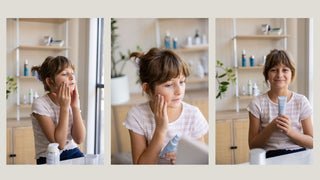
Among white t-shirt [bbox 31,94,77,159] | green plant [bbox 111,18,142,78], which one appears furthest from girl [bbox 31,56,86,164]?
green plant [bbox 111,18,142,78]

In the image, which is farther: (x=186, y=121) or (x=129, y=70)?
(x=129, y=70)

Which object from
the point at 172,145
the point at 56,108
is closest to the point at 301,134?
the point at 172,145

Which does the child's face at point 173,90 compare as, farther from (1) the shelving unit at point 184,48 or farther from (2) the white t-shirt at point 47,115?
(2) the white t-shirt at point 47,115

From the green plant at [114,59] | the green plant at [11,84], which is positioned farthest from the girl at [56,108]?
the green plant at [114,59]

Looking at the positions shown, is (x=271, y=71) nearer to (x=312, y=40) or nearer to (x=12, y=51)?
(x=312, y=40)

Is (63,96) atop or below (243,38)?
below

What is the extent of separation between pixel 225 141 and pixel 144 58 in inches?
26.4

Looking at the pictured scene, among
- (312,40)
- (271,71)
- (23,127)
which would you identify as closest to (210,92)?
(271,71)

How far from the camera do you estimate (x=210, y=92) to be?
Result: 85.7 inches

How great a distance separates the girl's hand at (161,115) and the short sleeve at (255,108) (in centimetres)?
49

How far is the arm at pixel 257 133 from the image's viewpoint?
7.05ft

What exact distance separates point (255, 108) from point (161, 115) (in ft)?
1.79

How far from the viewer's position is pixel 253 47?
215 cm

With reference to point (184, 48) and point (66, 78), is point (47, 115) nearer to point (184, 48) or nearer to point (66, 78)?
point (66, 78)
